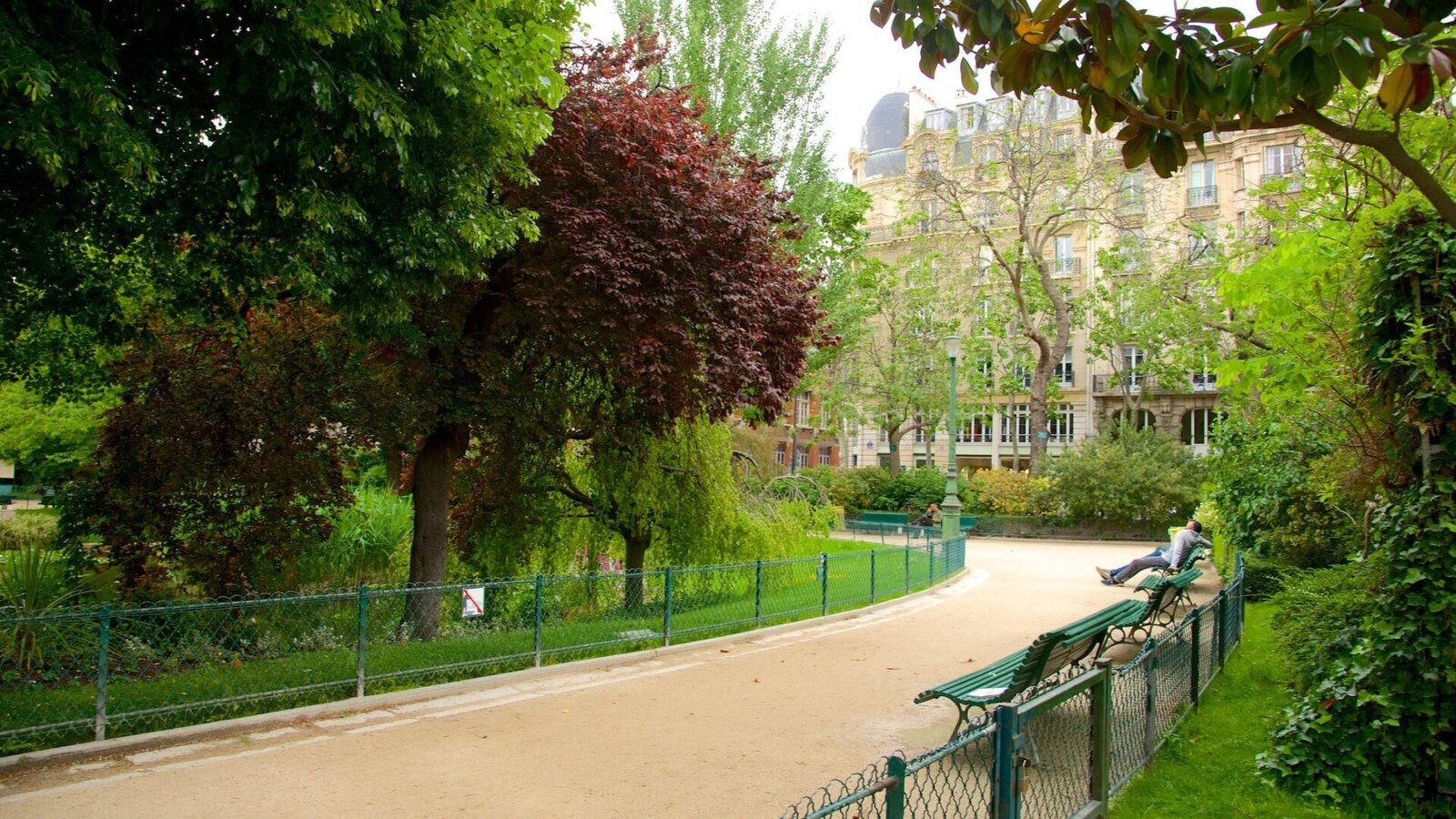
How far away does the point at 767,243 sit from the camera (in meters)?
A: 11.6

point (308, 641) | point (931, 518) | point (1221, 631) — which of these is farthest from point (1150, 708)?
point (931, 518)

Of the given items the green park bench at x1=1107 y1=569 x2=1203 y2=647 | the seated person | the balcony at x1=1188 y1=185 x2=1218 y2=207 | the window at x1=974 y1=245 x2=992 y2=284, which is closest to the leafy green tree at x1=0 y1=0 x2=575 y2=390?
the green park bench at x1=1107 y1=569 x2=1203 y2=647

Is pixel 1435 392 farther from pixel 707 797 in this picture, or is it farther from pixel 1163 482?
pixel 1163 482

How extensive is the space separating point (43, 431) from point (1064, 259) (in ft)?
150

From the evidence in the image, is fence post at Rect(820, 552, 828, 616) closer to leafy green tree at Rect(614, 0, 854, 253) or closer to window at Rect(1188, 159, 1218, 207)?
leafy green tree at Rect(614, 0, 854, 253)

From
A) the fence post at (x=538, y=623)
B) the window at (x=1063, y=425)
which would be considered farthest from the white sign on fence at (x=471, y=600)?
the window at (x=1063, y=425)

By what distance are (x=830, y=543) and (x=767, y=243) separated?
15482 mm

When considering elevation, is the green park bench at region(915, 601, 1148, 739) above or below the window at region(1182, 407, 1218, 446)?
below

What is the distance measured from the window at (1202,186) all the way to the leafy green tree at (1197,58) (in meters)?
46.3

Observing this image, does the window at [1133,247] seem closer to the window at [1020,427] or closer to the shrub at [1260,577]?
the window at [1020,427]

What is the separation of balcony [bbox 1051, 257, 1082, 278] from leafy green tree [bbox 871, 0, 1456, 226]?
155 feet

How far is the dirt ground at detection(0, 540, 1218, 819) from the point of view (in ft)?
18.7

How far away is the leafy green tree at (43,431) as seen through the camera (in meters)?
23.3

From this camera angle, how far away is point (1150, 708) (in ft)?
21.1
